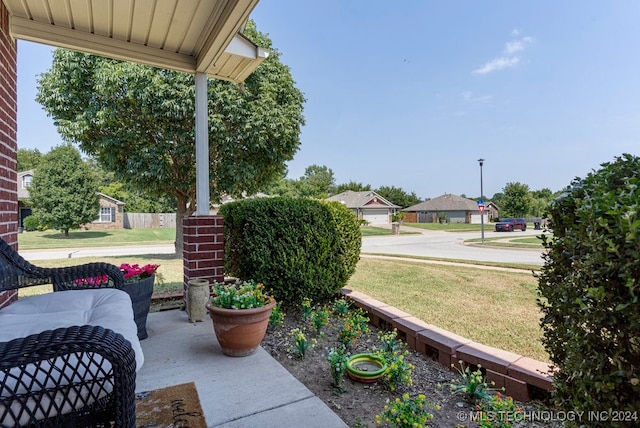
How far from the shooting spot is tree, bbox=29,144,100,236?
17156 mm

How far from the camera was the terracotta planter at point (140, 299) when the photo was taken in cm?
249


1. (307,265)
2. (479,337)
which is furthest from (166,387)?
(479,337)

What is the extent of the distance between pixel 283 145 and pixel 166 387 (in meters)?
7.50

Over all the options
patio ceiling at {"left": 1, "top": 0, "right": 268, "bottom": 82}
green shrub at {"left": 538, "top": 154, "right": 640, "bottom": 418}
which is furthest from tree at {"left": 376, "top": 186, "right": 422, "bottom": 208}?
green shrub at {"left": 538, "top": 154, "right": 640, "bottom": 418}

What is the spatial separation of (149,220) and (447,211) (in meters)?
33.5

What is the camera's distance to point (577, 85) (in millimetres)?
5383

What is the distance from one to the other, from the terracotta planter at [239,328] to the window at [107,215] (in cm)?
2660

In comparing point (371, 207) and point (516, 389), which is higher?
point (371, 207)

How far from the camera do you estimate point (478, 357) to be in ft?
6.91

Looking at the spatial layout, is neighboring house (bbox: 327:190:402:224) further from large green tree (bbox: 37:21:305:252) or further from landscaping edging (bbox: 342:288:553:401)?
landscaping edging (bbox: 342:288:553:401)

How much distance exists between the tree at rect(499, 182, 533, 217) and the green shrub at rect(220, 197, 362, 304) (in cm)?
3613

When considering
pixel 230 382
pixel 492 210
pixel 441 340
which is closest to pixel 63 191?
pixel 230 382

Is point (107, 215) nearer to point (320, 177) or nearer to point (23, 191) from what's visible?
point (23, 191)

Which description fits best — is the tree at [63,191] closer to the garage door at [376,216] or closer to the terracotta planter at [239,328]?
the terracotta planter at [239,328]
